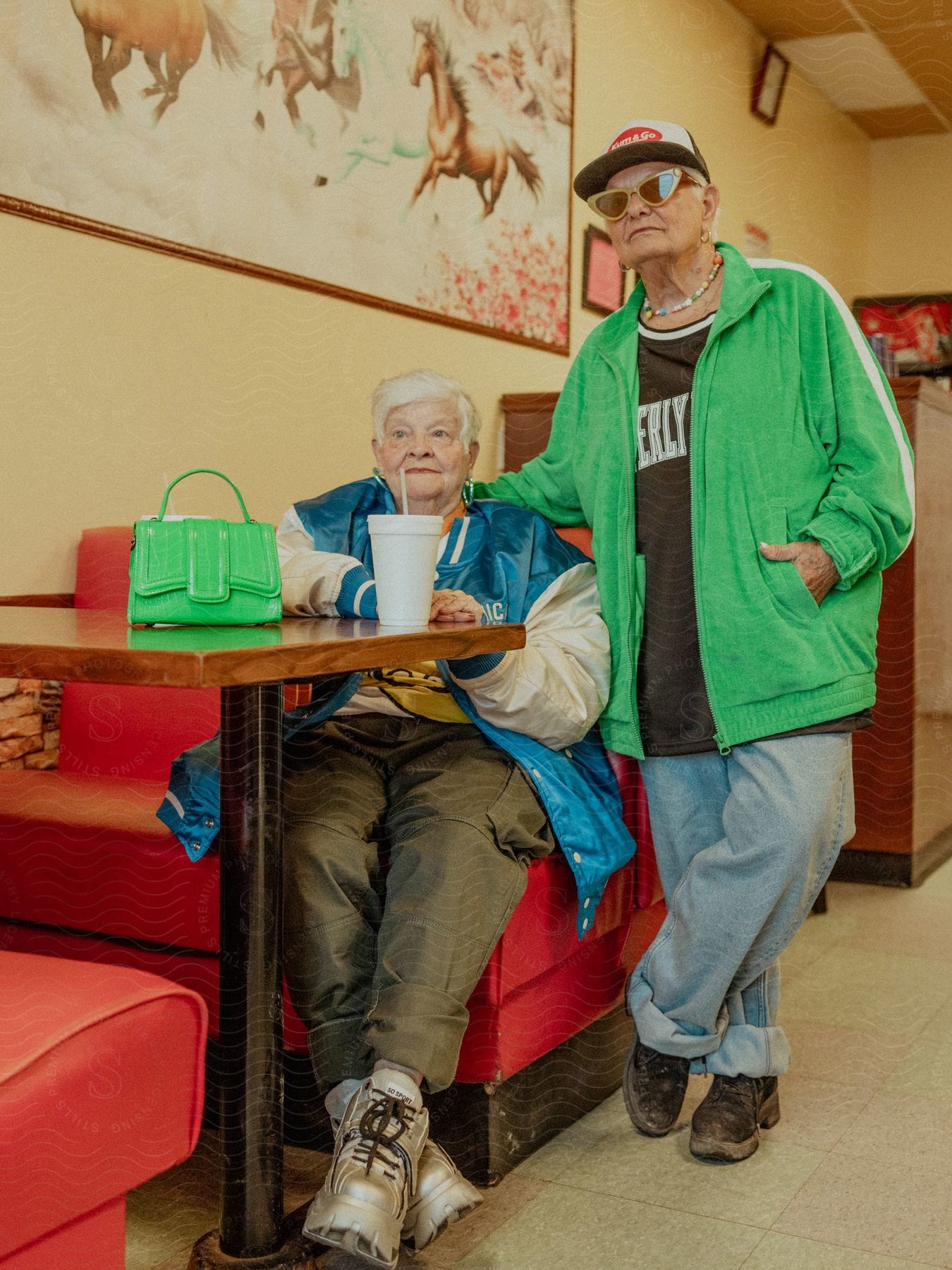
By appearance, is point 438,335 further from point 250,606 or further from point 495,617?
point 250,606

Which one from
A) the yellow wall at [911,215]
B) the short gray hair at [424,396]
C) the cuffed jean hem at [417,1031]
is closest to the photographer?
the cuffed jean hem at [417,1031]

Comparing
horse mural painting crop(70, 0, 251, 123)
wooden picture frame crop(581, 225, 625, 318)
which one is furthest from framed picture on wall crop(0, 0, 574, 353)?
wooden picture frame crop(581, 225, 625, 318)

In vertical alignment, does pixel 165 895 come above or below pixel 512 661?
below

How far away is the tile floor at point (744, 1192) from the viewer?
1434mm

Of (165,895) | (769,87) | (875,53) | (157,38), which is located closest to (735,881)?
(165,895)

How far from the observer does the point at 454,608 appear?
1445mm

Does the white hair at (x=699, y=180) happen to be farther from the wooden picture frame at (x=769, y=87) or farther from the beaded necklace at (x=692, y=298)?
the wooden picture frame at (x=769, y=87)

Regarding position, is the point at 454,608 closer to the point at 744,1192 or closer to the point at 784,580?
the point at 784,580

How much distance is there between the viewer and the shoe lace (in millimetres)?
1257

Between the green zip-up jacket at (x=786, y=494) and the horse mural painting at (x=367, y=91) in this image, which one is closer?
the green zip-up jacket at (x=786, y=494)

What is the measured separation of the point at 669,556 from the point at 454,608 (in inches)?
15.6

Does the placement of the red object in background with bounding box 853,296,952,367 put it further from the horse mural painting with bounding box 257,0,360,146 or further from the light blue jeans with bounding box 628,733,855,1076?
the light blue jeans with bounding box 628,733,855,1076

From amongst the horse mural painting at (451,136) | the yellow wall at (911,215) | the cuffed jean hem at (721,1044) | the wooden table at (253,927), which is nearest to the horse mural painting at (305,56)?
the horse mural painting at (451,136)

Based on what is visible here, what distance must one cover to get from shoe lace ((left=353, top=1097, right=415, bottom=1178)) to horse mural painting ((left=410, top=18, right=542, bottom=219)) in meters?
1.87
